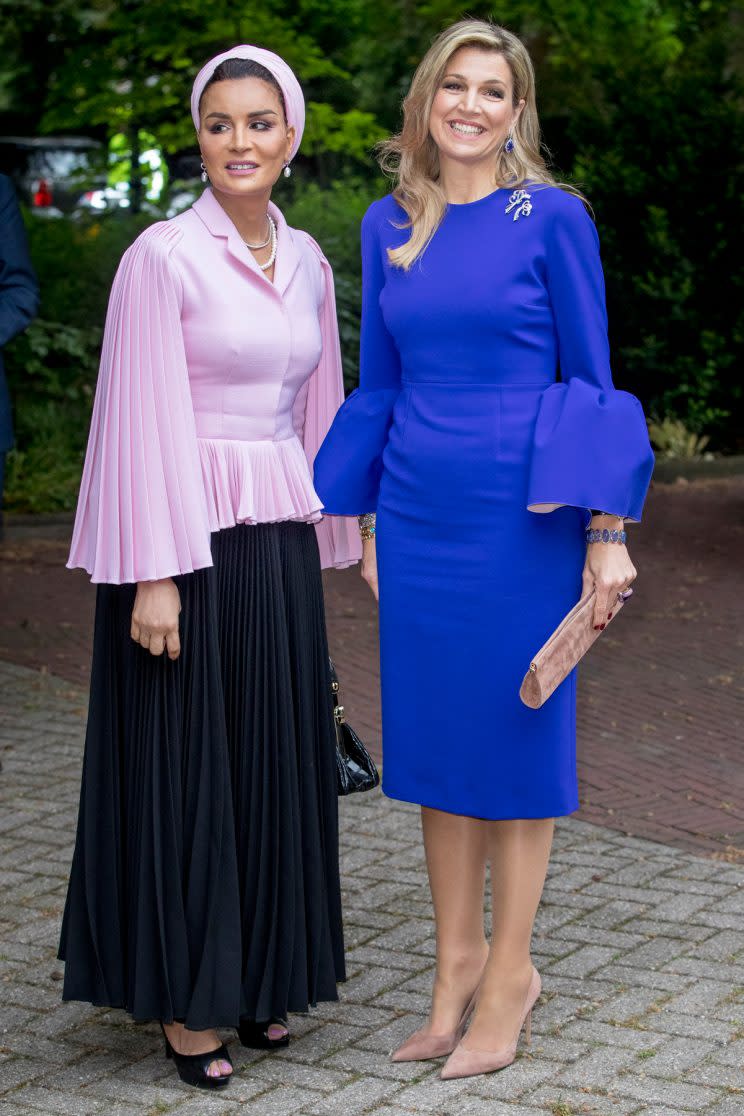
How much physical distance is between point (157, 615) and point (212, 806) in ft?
1.47

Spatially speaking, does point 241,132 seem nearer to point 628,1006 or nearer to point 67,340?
point 628,1006

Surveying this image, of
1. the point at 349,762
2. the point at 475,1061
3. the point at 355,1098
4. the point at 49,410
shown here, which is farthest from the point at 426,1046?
the point at 49,410

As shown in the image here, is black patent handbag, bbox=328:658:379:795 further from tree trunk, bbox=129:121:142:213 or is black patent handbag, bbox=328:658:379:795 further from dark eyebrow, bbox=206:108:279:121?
tree trunk, bbox=129:121:142:213

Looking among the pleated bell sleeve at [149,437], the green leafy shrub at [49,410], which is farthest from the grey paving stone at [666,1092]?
the green leafy shrub at [49,410]

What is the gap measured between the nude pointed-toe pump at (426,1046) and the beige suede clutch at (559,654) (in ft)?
2.62

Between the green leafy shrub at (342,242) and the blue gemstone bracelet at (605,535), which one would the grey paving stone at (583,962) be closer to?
the blue gemstone bracelet at (605,535)

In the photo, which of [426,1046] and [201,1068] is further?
[426,1046]

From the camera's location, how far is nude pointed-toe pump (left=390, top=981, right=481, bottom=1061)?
3.79 m

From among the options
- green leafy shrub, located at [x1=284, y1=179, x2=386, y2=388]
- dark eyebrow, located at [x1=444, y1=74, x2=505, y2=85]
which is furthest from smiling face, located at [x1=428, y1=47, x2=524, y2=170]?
green leafy shrub, located at [x1=284, y1=179, x2=386, y2=388]

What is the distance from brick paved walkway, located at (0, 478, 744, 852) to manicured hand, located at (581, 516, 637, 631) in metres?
2.00

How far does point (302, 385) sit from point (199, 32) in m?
12.1

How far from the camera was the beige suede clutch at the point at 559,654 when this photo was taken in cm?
344

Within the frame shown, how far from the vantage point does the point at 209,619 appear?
143 inches

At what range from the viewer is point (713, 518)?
1216 centimetres
